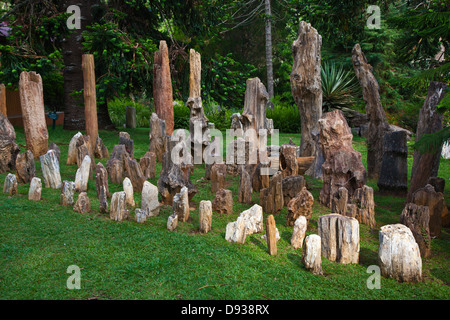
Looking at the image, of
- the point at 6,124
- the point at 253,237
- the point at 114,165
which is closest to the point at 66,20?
the point at 6,124

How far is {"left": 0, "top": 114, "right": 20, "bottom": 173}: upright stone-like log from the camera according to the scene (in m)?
7.81

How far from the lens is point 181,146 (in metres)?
6.40

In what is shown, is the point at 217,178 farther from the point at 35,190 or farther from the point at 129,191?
the point at 35,190

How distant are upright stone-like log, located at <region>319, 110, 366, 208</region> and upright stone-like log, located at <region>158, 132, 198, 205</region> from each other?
1989mm

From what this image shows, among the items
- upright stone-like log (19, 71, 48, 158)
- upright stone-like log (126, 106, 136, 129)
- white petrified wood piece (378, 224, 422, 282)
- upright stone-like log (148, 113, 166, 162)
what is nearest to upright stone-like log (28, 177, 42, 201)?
upright stone-like log (19, 71, 48, 158)

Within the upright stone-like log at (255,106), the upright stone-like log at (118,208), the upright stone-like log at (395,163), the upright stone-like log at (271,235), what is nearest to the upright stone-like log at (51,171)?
the upright stone-like log at (118,208)

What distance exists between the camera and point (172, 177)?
6.16 meters

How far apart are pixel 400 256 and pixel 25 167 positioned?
609cm

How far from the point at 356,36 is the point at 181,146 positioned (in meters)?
12.4

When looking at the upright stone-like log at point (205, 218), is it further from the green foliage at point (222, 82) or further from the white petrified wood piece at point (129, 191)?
the green foliage at point (222, 82)

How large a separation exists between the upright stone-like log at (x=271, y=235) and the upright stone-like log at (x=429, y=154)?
2.68m

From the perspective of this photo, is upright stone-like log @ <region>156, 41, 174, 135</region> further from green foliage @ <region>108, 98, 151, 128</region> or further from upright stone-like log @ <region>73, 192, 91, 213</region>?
green foliage @ <region>108, 98, 151, 128</region>

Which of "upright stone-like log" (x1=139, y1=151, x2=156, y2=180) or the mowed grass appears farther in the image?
"upright stone-like log" (x1=139, y1=151, x2=156, y2=180)
